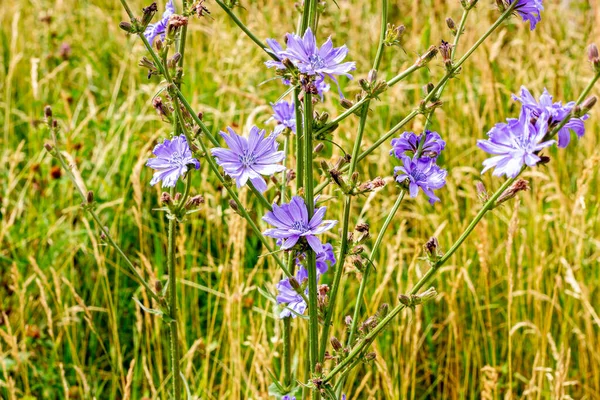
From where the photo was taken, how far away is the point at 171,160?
5.92ft

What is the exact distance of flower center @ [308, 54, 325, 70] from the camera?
1.60 metres

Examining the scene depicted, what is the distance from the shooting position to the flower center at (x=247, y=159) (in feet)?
5.52

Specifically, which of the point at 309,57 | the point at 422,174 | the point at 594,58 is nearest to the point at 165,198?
the point at 309,57

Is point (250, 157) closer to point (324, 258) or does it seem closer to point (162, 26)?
point (324, 258)

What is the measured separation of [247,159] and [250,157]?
1cm

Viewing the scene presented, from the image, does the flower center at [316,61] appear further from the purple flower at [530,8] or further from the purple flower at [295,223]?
the purple flower at [530,8]

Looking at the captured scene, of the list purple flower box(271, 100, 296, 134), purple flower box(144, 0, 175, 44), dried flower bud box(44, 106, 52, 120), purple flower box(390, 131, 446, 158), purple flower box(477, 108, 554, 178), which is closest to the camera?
purple flower box(477, 108, 554, 178)

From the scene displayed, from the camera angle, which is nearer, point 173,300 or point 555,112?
point 555,112

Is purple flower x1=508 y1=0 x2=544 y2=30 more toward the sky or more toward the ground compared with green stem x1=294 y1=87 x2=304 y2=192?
more toward the sky

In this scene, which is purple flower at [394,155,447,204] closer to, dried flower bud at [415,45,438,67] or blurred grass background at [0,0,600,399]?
dried flower bud at [415,45,438,67]

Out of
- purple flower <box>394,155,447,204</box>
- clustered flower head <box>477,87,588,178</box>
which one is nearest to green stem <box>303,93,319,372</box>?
purple flower <box>394,155,447,204</box>

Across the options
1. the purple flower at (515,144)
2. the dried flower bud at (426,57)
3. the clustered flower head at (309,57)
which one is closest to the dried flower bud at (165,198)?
the clustered flower head at (309,57)

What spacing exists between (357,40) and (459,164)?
1.41 meters

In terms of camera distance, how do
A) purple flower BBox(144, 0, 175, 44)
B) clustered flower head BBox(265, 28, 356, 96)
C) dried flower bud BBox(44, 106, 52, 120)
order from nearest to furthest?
clustered flower head BBox(265, 28, 356, 96)
purple flower BBox(144, 0, 175, 44)
dried flower bud BBox(44, 106, 52, 120)
